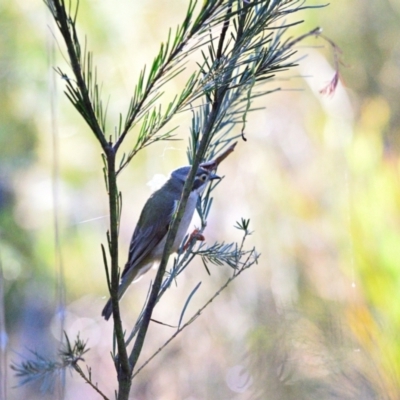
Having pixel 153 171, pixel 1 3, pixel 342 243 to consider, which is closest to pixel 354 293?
pixel 342 243

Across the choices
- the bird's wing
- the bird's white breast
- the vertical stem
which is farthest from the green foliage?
the bird's wing

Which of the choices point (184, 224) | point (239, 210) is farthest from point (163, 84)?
point (239, 210)

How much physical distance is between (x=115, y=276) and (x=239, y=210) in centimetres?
120

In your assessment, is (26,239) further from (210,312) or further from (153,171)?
(210,312)

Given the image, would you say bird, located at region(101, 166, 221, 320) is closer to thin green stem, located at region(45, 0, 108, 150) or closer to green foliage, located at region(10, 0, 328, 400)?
green foliage, located at region(10, 0, 328, 400)

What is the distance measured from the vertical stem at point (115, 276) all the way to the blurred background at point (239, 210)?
98 centimetres

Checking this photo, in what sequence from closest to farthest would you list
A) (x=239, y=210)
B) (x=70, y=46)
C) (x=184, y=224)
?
(x=70, y=46) → (x=184, y=224) → (x=239, y=210)

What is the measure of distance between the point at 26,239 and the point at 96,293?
271mm

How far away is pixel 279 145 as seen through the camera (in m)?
1.66

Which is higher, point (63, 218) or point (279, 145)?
point (279, 145)

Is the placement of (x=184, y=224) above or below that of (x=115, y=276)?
above

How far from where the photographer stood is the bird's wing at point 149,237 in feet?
3.31

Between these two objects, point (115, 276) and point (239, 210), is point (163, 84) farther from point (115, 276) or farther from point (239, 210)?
point (239, 210)

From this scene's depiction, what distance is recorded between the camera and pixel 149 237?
1.02m
